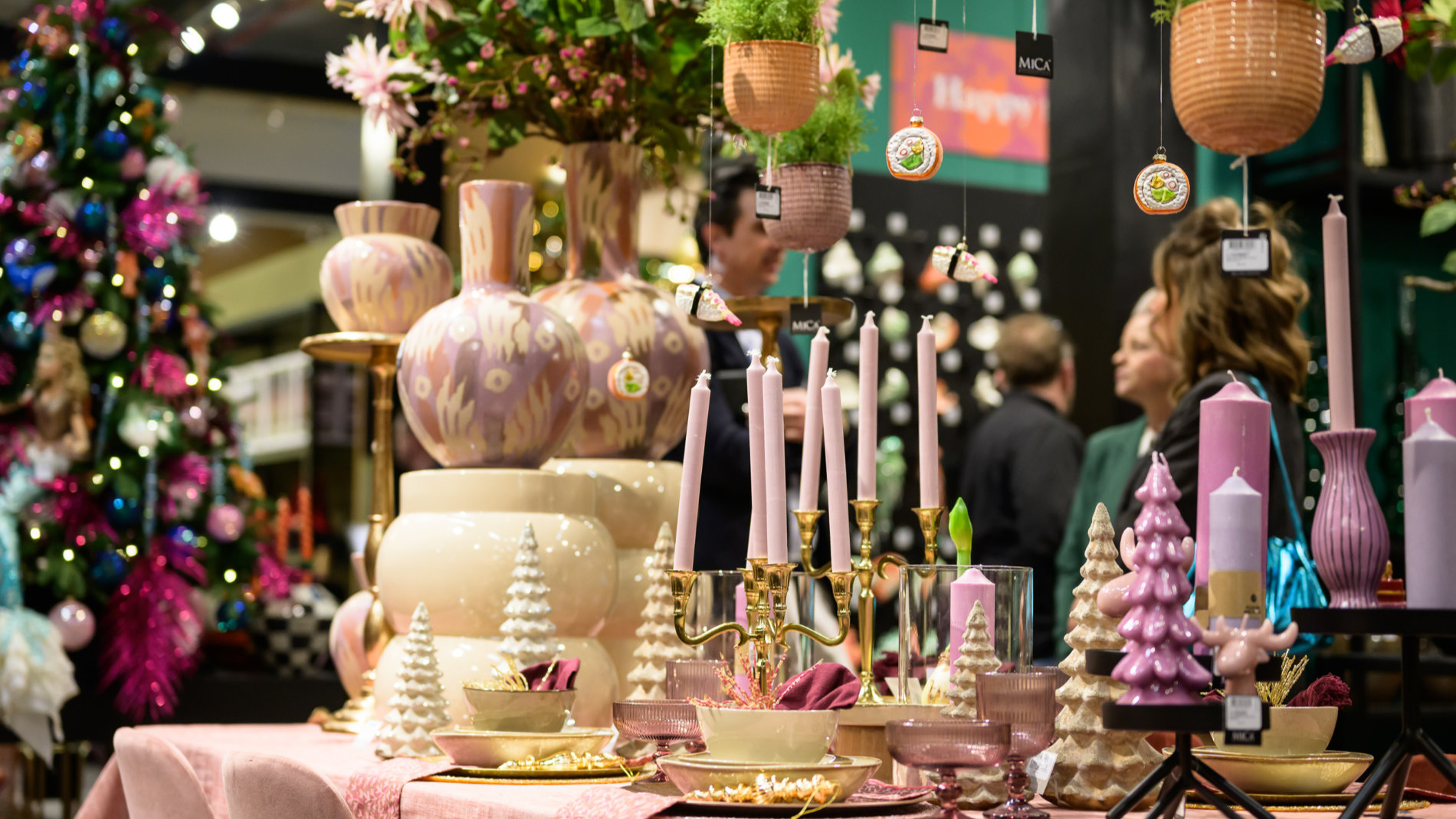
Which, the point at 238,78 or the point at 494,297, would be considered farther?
the point at 238,78

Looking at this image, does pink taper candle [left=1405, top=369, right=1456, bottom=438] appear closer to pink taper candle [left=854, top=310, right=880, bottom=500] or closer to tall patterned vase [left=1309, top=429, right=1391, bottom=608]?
tall patterned vase [left=1309, top=429, right=1391, bottom=608]

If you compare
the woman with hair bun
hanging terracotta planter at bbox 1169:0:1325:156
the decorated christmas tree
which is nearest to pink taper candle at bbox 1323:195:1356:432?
hanging terracotta planter at bbox 1169:0:1325:156

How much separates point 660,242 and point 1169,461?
3932mm

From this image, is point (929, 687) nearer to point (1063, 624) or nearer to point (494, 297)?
point (494, 297)

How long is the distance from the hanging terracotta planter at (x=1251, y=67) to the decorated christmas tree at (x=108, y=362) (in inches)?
109

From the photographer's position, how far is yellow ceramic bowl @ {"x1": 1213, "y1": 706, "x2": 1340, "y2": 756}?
47.9 inches

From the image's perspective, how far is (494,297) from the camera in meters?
1.81

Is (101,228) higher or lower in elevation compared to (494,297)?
higher

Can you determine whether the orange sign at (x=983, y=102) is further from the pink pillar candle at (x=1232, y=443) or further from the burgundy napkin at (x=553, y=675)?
the pink pillar candle at (x=1232, y=443)

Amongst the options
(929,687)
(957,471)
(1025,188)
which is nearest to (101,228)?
(929,687)

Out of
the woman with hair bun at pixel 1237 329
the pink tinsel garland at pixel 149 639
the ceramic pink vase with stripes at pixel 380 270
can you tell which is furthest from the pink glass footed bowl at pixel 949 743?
the pink tinsel garland at pixel 149 639

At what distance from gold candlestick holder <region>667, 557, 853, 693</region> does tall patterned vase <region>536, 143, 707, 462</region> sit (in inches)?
22.7

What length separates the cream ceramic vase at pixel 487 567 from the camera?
5.61 feet

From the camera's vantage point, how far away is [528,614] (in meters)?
1.59
